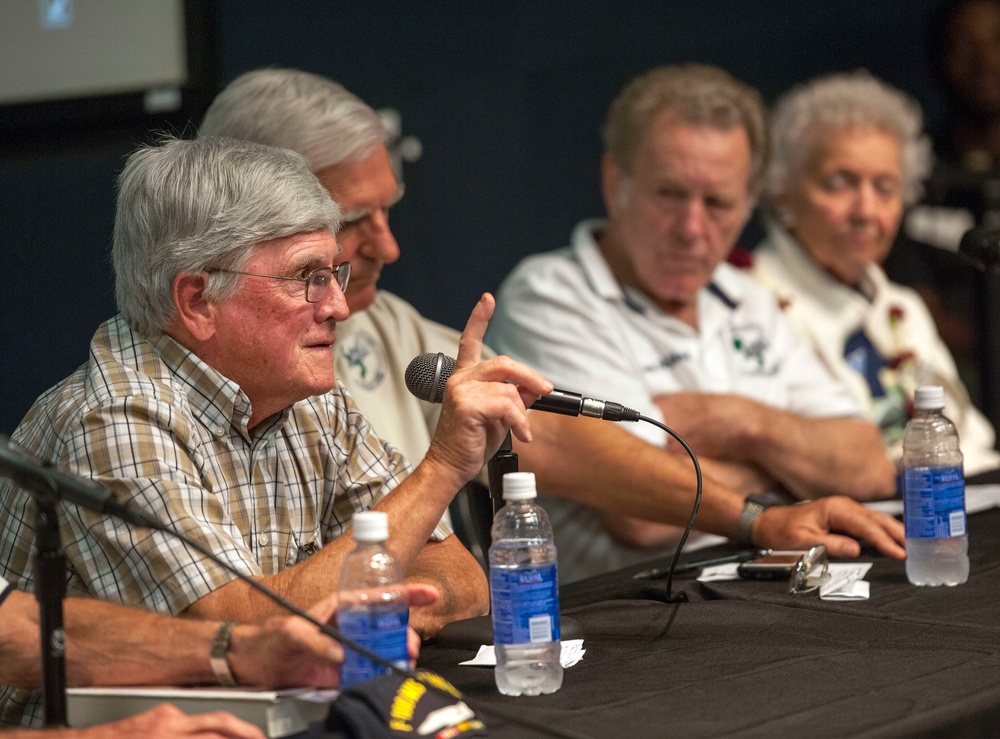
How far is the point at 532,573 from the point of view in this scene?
1564mm

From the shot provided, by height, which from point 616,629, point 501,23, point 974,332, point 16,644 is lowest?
point 974,332

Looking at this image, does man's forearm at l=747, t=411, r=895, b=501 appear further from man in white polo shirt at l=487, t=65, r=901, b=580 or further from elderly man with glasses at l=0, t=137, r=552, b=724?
elderly man with glasses at l=0, t=137, r=552, b=724

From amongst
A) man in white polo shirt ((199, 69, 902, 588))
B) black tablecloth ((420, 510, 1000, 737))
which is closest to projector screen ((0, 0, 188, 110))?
man in white polo shirt ((199, 69, 902, 588))

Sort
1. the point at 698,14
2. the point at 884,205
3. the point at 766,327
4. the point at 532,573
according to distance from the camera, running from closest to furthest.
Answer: the point at 532,573, the point at 766,327, the point at 884,205, the point at 698,14

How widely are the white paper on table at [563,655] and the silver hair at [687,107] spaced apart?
5.98 ft

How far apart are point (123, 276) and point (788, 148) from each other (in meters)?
2.78

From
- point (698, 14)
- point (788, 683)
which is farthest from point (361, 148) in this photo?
point (698, 14)

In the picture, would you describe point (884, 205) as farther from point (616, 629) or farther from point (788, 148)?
point (616, 629)

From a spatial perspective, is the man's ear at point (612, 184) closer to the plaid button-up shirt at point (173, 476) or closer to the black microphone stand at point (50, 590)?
the plaid button-up shirt at point (173, 476)

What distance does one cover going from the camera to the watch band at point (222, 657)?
59.4 inches

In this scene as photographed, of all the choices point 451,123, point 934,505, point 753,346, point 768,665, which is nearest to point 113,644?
point 768,665

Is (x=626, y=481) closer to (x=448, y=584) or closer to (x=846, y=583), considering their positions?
(x=846, y=583)

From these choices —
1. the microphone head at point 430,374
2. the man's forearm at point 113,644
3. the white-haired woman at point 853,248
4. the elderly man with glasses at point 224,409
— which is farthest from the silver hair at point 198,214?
the white-haired woman at point 853,248

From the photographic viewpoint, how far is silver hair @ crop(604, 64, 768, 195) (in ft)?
10.8
